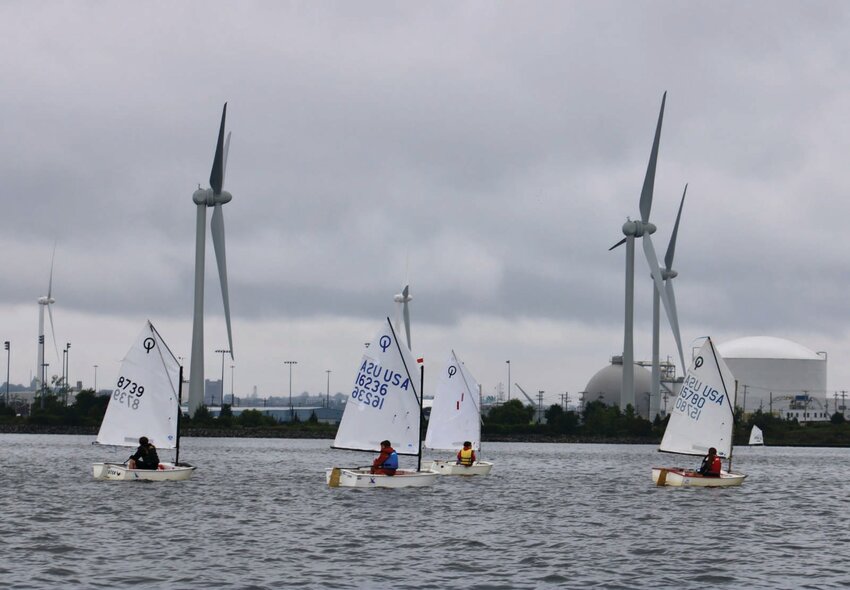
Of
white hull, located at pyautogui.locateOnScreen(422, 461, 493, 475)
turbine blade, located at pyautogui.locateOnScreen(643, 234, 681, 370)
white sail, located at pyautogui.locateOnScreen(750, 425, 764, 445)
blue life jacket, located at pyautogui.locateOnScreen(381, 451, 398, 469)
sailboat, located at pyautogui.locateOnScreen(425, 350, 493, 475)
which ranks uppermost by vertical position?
turbine blade, located at pyautogui.locateOnScreen(643, 234, 681, 370)

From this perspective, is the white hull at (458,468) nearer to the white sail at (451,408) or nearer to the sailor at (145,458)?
the white sail at (451,408)

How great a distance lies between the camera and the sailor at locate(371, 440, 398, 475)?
64.4 m

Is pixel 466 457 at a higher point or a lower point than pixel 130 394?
lower

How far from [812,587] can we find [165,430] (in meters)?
42.4

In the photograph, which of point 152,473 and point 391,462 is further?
point 152,473

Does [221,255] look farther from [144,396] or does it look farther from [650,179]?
[144,396]

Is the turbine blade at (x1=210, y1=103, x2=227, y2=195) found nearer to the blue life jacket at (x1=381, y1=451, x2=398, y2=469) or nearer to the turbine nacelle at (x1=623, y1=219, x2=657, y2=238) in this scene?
the turbine nacelle at (x1=623, y1=219, x2=657, y2=238)

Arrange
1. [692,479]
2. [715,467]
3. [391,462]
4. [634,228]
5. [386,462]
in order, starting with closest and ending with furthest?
[386,462] → [391,462] → [715,467] → [692,479] → [634,228]

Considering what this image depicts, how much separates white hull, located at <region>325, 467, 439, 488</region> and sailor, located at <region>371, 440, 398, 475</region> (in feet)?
0.83

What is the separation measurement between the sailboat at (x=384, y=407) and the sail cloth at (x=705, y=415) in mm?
16451

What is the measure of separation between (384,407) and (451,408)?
21486mm

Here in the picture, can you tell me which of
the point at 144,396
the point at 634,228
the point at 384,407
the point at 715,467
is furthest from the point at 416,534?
the point at 634,228

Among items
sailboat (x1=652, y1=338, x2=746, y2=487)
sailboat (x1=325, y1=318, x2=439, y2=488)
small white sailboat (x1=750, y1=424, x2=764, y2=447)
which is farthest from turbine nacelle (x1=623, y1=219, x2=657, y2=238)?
sailboat (x1=325, y1=318, x2=439, y2=488)

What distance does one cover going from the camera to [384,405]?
219ft
